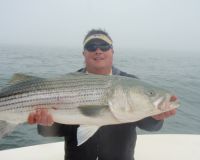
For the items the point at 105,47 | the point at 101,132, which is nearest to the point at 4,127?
the point at 101,132

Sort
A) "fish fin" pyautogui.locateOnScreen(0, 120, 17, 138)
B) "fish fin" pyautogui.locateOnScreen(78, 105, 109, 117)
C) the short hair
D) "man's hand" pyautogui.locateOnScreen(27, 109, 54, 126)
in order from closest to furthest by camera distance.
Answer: "fish fin" pyautogui.locateOnScreen(78, 105, 109, 117) < "man's hand" pyautogui.locateOnScreen(27, 109, 54, 126) < "fish fin" pyautogui.locateOnScreen(0, 120, 17, 138) < the short hair

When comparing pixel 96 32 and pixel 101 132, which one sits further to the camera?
pixel 96 32

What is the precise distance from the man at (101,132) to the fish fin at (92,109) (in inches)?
33.2

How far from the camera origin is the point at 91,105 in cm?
326

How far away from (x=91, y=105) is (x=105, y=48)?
1133 mm

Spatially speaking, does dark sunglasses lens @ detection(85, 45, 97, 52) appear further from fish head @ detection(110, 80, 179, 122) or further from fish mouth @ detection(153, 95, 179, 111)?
fish mouth @ detection(153, 95, 179, 111)

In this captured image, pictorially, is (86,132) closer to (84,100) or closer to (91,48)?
(84,100)

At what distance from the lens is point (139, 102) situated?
3.34 meters

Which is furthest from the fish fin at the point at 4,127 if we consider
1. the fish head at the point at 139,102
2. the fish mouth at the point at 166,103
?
the fish mouth at the point at 166,103

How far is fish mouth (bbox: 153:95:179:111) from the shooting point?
3273 millimetres

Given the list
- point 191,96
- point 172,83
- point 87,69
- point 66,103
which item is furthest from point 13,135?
point 172,83

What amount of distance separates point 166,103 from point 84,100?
2.60 feet

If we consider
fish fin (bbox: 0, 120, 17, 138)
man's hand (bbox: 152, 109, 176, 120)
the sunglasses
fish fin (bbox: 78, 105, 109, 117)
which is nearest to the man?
the sunglasses

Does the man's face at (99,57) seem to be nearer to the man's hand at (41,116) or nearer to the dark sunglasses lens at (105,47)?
the dark sunglasses lens at (105,47)
